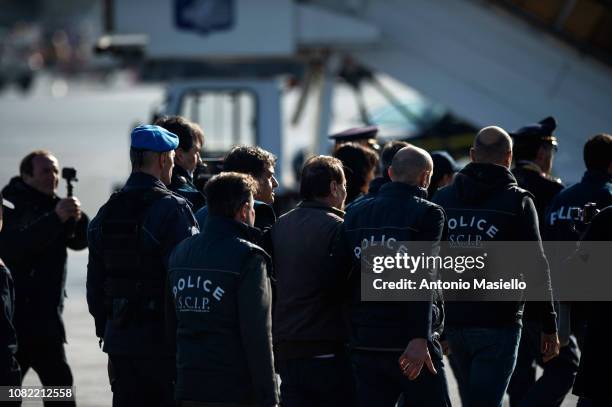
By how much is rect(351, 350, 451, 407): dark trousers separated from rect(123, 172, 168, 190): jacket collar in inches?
48.8

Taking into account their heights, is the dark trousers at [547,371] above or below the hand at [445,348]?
below

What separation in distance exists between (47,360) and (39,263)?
56cm

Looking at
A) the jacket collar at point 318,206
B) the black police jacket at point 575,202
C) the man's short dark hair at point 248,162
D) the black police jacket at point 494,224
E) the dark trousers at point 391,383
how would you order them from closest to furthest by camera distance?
1. the dark trousers at point 391,383
2. the jacket collar at point 318,206
3. the man's short dark hair at point 248,162
4. the black police jacket at point 494,224
5. the black police jacket at point 575,202

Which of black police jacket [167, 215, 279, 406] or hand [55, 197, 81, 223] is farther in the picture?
hand [55, 197, 81, 223]

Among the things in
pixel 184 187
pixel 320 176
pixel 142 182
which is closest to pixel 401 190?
pixel 320 176

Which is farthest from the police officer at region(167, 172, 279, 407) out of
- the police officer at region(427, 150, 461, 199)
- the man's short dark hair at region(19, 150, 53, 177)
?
the police officer at region(427, 150, 461, 199)

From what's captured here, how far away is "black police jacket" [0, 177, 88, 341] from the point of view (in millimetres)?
7301

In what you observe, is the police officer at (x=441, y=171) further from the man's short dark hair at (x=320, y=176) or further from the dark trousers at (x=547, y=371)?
the man's short dark hair at (x=320, y=176)

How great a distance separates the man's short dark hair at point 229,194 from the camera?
5.49 m

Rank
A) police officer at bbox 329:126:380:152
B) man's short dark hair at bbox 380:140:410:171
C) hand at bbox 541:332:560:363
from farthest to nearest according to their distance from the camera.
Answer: police officer at bbox 329:126:380:152 → man's short dark hair at bbox 380:140:410:171 → hand at bbox 541:332:560:363

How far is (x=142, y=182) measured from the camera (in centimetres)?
618

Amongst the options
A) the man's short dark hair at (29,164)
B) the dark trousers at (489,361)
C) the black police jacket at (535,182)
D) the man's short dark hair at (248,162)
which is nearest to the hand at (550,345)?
the dark trousers at (489,361)

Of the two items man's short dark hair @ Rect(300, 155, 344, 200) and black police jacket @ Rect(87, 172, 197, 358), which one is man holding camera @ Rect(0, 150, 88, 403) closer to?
black police jacket @ Rect(87, 172, 197, 358)

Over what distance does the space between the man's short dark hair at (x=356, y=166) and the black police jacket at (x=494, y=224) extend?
72cm
